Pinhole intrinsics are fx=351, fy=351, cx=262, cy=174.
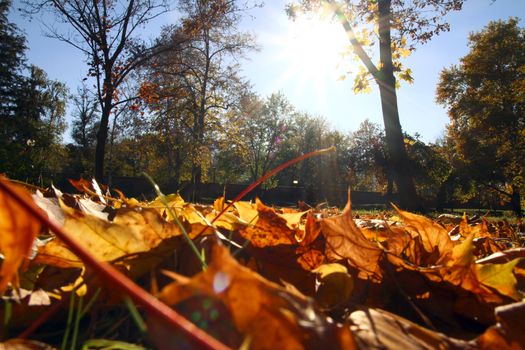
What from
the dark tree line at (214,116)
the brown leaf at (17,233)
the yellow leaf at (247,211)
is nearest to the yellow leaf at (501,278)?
the yellow leaf at (247,211)

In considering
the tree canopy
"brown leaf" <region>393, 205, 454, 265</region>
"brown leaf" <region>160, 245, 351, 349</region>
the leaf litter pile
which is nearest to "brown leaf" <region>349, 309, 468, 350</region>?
the leaf litter pile

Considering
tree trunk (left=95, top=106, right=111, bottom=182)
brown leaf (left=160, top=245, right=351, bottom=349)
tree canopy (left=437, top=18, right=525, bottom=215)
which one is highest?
tree canopy (left=437, top=18, right=525, bottom=215)

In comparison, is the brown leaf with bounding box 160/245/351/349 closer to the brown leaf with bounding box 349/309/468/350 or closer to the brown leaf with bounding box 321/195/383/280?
the brown leaf with bounding box 349/309/468/350

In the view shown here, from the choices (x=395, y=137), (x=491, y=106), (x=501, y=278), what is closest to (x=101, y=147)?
(x=395, y=137)

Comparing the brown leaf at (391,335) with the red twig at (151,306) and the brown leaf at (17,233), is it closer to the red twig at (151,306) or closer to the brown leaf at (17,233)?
the red twig at (151,306)

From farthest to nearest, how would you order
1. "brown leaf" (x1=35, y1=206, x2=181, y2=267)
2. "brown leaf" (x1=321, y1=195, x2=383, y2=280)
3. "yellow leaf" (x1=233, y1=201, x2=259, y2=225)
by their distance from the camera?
1. "yellow leaf" (x1=233, y1=201, x2=259, y2=225)
2. "brown leaf" (x1=321, y1=195, x2=383, y2=280)
3. "brown leaf" (x1=35, y1=206, x2=181, y2=267)

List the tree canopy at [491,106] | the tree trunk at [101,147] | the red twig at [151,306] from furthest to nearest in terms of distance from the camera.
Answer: the tree canopy at [491,106] → the tree trunk at [101,147] → the red twig at [151,306]

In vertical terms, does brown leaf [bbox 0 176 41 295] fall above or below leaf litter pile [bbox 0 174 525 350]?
above

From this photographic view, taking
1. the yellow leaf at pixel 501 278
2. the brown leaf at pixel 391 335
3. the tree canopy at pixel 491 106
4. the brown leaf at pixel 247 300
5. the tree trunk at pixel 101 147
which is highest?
the tree canopy at pixel 491 106

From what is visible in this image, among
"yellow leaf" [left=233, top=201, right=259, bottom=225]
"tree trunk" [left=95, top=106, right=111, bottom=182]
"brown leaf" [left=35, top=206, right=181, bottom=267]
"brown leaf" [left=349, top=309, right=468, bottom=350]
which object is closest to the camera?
"brown leaf" [left=349, top=309, right=468, bottom=350]

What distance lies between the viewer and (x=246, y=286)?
279 mm

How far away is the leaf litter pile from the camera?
0.92ft

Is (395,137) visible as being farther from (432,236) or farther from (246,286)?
(246,286)

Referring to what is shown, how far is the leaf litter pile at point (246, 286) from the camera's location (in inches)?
11.1
